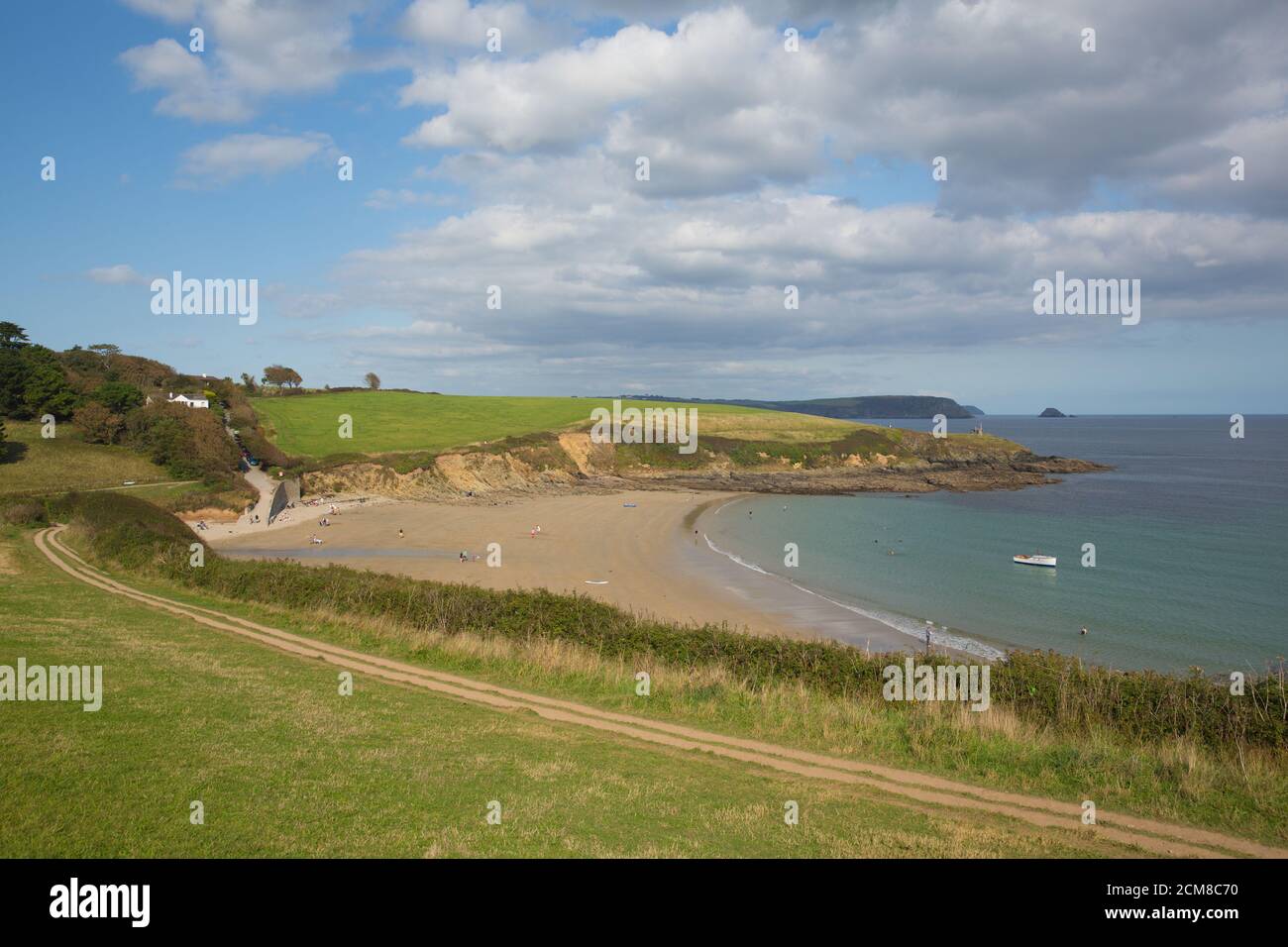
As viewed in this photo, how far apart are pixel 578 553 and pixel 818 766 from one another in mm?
35718

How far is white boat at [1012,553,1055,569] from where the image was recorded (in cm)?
4534

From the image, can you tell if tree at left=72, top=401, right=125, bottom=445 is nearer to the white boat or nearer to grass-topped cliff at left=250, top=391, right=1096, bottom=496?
grass-topped cliff at left=250, top=391, right=1096, bottom=496

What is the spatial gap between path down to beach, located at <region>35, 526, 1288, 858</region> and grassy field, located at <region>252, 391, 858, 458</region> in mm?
64365

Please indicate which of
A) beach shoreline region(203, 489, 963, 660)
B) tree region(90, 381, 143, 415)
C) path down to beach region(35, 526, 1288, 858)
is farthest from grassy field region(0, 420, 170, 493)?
path down to beach region(35, 526, 1288, 858)

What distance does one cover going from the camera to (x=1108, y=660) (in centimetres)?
2814

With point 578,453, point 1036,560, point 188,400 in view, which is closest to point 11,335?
point 188,400

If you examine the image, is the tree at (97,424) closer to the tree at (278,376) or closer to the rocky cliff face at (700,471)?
the rocky cliff face at (700,471)

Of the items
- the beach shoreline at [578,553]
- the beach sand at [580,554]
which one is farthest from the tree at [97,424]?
the beach sand at [580,554]

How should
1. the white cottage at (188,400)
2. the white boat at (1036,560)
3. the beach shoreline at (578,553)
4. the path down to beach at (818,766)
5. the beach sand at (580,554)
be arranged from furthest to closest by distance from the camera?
the white cottage at (188,400)
the white boat at (1036,560)
the beach sand at (580,554)
the beach shoreline at (578,553)
the path down to beach at (818,766)

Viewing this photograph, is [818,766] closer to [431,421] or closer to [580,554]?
[580,554]

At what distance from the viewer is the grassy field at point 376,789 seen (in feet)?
28.5

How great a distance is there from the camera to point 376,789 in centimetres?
→ 1040

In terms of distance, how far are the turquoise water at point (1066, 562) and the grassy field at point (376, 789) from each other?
21.8m
